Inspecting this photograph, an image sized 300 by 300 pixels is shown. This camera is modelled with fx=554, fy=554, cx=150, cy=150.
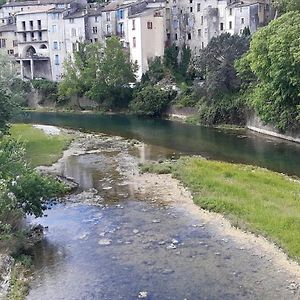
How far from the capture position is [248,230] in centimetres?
2747

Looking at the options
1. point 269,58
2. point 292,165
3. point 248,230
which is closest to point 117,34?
point 269,58

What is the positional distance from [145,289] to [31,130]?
44.2 metres

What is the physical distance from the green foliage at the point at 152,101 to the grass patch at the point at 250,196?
36.6m

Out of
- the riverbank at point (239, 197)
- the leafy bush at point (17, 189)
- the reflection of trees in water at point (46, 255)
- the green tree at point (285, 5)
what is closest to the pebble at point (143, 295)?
the reflection of trees in water at point (46, 255)

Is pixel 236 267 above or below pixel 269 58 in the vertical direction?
below

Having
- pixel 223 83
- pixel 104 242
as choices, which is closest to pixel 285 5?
pixel 223 83

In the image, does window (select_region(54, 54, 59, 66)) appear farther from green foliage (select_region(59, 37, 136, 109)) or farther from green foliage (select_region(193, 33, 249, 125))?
green foliage (select_region(193, 33, 249, 125))

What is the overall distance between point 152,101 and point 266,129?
23758 millimetres

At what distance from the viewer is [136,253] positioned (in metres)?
25.2

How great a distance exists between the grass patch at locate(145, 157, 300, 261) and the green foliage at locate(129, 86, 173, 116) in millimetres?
36606

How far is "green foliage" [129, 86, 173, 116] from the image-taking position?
3130 inches

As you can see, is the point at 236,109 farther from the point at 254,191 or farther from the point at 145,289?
the point at 145,289

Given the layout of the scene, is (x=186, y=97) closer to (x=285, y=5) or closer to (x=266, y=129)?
(x=285, y=5)

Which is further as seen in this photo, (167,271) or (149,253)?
(149,253)
